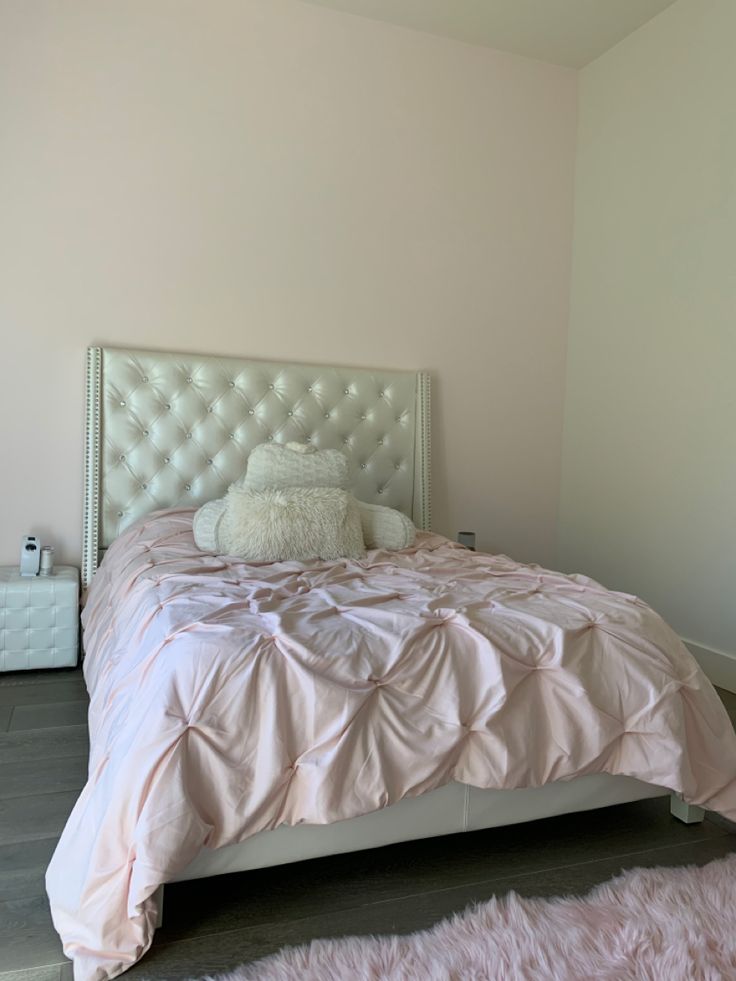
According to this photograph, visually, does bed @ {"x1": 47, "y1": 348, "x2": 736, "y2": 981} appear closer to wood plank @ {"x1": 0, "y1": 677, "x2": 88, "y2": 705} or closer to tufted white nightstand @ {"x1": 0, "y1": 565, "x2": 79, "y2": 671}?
wood plank @ {"x1": 0, "y1": 677, "x2": 88, "y2": 705}

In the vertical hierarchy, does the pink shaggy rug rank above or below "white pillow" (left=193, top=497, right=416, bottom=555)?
below

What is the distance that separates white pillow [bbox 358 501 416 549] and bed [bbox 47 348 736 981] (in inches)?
18.0

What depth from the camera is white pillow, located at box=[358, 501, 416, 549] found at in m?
2.95

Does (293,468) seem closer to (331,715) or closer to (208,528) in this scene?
(208,528)

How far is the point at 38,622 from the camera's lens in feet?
9.75

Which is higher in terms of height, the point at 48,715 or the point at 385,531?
the point at 385,531

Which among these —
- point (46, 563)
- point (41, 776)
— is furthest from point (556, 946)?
point (46, 563)

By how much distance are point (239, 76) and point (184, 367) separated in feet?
4.39

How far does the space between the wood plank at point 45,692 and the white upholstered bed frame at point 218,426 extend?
1.50 feet

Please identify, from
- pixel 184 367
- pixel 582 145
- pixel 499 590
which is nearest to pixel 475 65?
pixel 582 145

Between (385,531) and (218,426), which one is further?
(218,426)

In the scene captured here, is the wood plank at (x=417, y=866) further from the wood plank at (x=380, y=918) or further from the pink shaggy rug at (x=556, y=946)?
the pink shaggy rug at (x=556, y=946)

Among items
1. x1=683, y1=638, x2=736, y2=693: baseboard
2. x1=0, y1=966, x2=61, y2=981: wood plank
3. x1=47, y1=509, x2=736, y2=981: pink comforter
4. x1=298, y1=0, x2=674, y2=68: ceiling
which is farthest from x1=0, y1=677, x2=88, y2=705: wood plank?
x1=298, y1=0, x2=674, y2=68: ceiling

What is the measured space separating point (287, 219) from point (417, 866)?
280cm
